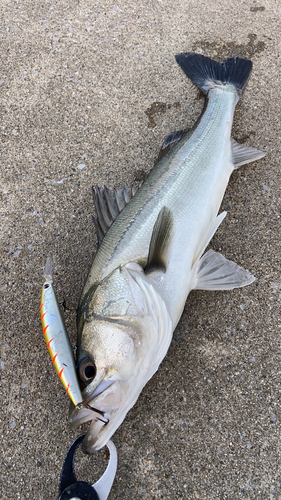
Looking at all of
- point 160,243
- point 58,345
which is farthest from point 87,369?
point 160,243

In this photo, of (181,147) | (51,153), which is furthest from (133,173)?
(51,153)

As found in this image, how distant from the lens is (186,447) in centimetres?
202

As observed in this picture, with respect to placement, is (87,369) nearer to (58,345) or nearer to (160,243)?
(58,345)

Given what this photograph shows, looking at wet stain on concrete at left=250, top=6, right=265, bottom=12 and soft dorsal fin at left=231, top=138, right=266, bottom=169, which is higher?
wet stain on concrete at left=250, top=6, right=265, bottom=12

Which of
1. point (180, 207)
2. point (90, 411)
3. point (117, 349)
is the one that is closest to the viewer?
point (90, 411)

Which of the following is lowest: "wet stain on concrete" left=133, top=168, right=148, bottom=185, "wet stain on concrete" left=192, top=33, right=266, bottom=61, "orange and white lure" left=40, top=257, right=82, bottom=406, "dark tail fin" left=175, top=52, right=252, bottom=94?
"orange and white lure" left=40, top=257, right=82, bottom=406

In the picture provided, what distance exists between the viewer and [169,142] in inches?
102

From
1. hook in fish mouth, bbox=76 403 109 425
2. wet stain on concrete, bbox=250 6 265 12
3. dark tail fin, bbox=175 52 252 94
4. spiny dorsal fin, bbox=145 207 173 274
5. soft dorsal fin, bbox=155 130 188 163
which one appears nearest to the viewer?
hook in fish mouth, bbox=76 403 109 425

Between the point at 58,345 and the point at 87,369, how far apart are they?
0.19m

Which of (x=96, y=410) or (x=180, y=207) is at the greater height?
(x=180, y=207)

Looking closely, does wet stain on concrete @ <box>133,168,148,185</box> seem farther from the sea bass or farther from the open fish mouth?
the open fish mouth

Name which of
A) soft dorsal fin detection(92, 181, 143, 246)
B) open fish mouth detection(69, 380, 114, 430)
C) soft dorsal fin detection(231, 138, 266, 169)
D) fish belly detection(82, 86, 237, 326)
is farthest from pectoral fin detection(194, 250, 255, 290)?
open fish mouth detection(69, 380, 114, 430)

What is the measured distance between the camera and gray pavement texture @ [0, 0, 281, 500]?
2014 millimetres

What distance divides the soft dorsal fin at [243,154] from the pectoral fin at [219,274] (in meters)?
0.78
